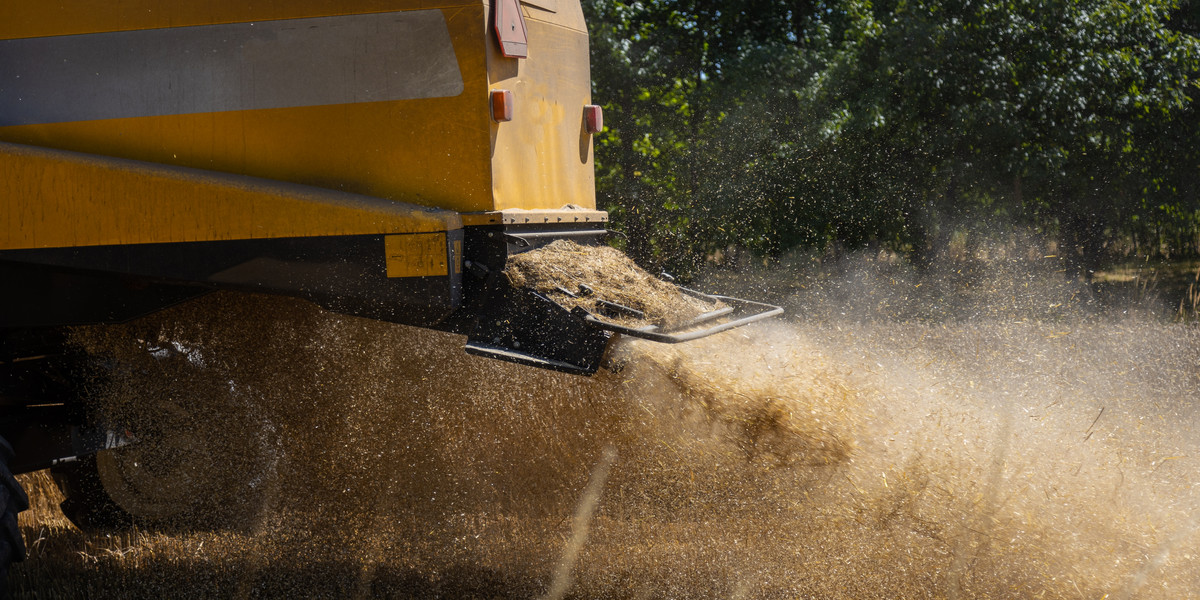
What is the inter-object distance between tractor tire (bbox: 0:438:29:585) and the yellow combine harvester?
0.20m

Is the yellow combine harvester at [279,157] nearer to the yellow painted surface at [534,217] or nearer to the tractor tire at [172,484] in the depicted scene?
the yellow painted surface at [534,217]

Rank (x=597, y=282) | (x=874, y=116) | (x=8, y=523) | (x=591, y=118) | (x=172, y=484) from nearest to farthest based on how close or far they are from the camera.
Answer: (x=8, y=523) → (x=597, y=282) → (x=591, y=118) → (x=172, y=484) → (x=874, y=116)

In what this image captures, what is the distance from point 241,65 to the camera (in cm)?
297

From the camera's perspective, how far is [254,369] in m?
3.70

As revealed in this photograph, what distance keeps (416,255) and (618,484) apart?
1460mm

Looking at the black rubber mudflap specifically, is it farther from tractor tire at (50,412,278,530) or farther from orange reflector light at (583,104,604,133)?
tractor tire at (50,412,278,530)

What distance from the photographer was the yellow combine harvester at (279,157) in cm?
292

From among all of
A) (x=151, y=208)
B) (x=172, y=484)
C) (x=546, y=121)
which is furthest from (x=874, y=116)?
(x=151, y=208)

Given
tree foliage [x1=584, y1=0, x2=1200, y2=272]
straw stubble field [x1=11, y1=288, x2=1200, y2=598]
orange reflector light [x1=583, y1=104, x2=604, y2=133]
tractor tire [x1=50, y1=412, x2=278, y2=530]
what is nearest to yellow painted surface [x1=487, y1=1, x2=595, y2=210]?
orange reflector light [x1=583, y1=104, x2=604, y2=133]

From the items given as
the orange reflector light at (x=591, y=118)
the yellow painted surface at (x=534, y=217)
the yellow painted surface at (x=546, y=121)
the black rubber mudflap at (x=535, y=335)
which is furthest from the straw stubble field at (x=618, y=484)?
the orange reflector light at (x=591, y=118)

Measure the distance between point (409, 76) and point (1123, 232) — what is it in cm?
1376

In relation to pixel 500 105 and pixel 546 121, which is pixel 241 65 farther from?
pixel 546 121

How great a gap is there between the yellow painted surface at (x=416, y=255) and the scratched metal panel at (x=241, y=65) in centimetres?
50

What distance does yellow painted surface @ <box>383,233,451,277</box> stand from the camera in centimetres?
290
